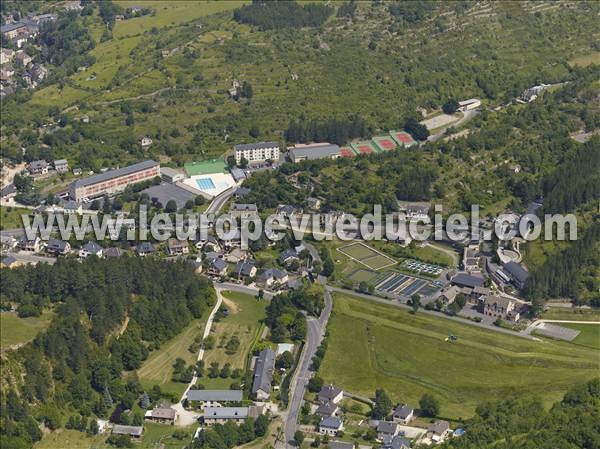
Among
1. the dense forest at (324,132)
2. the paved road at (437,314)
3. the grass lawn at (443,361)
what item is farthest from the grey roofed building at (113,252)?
the dense forest at (324,132)

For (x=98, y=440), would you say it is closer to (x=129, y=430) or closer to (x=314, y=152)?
(x=129, y=430)

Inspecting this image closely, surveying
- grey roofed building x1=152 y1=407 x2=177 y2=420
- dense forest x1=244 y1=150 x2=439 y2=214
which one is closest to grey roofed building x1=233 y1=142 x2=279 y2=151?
dense forest x1=244 y1=150 x2=439 y2=214

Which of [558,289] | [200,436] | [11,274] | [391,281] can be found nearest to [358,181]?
[391,281]

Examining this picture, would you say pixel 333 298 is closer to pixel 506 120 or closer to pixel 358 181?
Result: pixel 358 181

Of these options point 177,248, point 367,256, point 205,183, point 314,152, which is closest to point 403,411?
point 367,256

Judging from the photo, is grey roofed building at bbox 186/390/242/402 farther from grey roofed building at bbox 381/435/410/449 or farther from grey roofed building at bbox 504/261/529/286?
grey roofed building at bbox 504/261/529/286

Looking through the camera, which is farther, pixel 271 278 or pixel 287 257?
pixel 287 257
